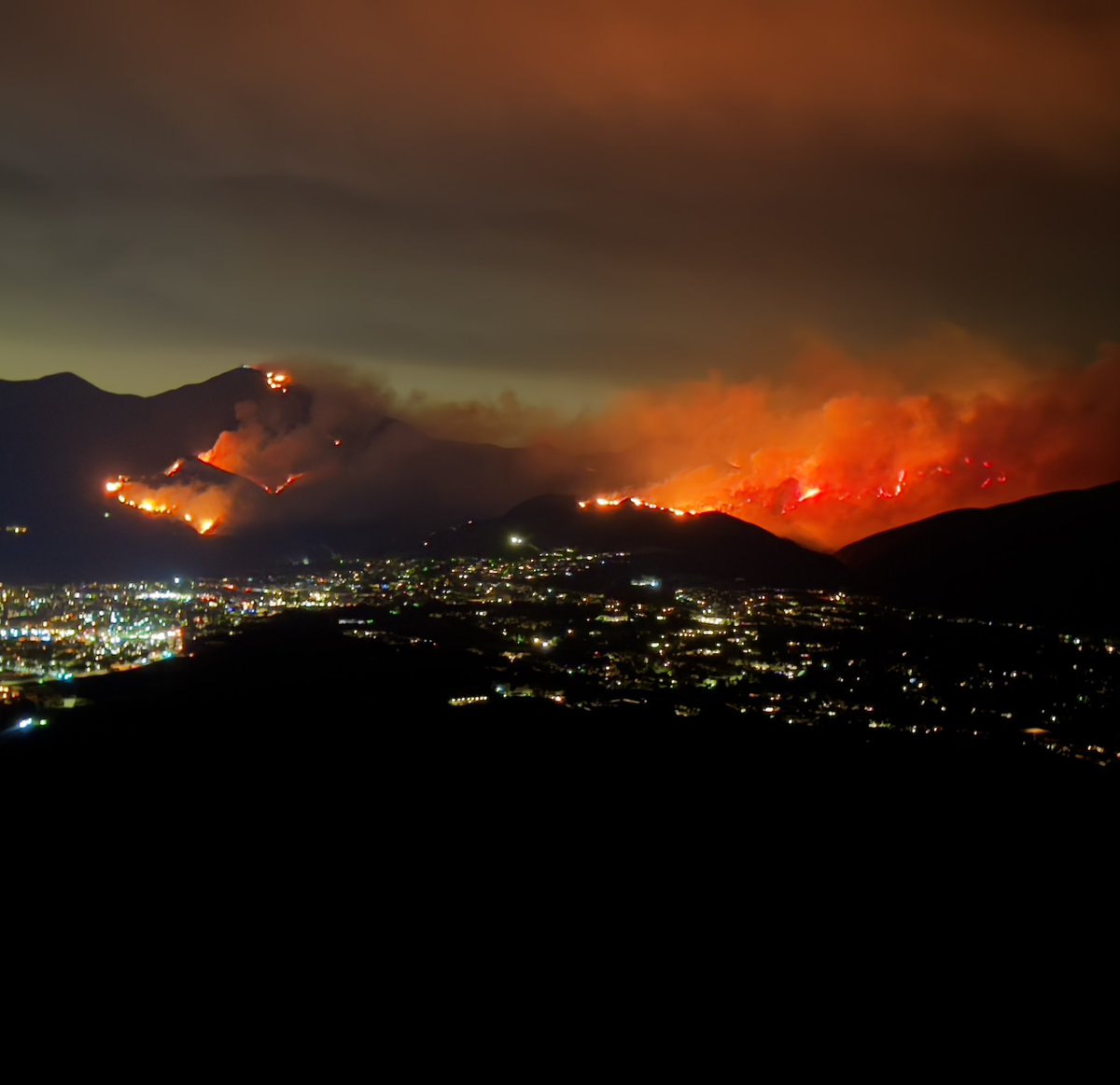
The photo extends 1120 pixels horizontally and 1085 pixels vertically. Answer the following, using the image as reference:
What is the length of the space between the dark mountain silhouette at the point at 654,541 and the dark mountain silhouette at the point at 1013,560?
3.75 meters

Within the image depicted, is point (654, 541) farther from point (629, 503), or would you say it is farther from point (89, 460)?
point (89, 460)

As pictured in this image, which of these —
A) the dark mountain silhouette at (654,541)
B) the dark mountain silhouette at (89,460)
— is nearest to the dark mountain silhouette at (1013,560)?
the dark mountain silhouette at (654,541)

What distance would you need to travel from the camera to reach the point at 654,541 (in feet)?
218

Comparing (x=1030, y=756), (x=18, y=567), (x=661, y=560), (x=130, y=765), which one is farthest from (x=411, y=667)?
(x=18, y=567)

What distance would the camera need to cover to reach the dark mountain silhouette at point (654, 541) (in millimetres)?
60594

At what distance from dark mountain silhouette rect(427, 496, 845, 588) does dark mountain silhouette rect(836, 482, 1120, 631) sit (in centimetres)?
375

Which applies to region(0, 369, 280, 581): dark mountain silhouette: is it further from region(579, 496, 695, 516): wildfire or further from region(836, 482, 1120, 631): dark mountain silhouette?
region(836, 482, 1120, 631): dark mountain silhouette

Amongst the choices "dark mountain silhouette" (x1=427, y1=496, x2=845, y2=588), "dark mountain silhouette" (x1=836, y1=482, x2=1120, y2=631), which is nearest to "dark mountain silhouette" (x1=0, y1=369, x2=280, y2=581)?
"dark mountain silhouette" (x1=427, y1=496, x2=845, y2=588)

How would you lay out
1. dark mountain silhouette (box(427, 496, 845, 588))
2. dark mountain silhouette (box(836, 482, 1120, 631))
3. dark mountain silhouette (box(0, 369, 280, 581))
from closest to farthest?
dark mountain silhouette (box(836, 482, 1120, 631))
dark mountain silhouette (box(427, 496, 845, 588))
dark mountain silhouette (box(0, 369, 280, 581))

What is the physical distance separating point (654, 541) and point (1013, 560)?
72.1 feet

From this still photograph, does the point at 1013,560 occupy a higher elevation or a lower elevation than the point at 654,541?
lower

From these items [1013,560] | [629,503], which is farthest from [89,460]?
[1013,560]

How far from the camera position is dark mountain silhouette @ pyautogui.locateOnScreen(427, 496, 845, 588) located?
199 feet

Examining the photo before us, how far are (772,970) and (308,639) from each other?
28.6 meters
